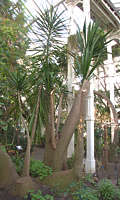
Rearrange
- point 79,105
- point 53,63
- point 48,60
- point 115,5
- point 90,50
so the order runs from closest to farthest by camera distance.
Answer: point 79,105 → point 90,50 → point 48,60 → point 53,63 → point 115,5

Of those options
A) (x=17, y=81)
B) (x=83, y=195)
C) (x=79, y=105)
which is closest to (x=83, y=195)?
(x=83, y=195)

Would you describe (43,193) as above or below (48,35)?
below

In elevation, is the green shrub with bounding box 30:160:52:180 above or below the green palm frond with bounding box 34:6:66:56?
below

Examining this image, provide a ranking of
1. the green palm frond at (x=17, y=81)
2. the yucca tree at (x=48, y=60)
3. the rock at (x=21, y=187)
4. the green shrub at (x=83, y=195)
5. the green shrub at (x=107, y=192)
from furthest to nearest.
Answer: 1. the yucca tree at (x=48, y=60)
2. the green palm frond at (x=17, y=81)
3. the green shrub at (x=107, y=192)
4. the rock at (x=21, y=187)
5. the green shrub at (x=83, y=195)

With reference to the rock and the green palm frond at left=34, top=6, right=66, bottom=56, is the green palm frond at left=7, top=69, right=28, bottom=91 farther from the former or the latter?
the rock

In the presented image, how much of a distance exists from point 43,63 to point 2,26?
4.68 ft

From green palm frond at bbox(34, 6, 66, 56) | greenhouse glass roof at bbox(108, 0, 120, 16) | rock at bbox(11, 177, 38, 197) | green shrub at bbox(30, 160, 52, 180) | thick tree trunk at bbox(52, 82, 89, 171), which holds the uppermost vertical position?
greenhouse glass roof at bbox(108, 0, 120, 16)

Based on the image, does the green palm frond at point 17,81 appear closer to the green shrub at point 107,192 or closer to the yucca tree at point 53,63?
the yucca tree at point 53,63

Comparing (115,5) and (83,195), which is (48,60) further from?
(115,5)

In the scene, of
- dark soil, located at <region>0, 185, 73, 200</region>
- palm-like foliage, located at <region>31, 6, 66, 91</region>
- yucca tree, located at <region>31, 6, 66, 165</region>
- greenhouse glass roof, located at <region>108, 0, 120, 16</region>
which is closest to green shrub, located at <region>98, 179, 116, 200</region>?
dark soil, located at <region>0, 185, 73, 200</region>

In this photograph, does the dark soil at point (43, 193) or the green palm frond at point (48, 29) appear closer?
the dark soil at point (43, 193)

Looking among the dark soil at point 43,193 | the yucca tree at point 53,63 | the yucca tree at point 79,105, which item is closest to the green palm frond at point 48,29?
the yucca tree at point 53,63

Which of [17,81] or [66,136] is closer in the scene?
[17,81]

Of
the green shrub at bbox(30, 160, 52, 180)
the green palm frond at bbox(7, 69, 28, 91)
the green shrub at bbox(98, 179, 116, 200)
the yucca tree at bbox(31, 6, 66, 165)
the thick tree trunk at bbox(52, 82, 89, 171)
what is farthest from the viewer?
the yucca tree at bbox(31, 6, 66, 165)
